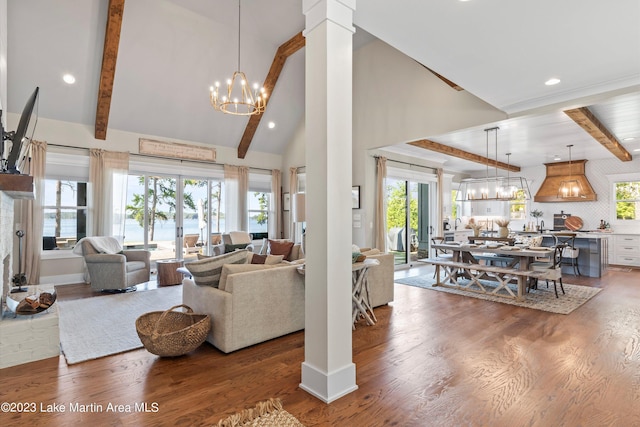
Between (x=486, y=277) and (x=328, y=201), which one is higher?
(x=328, y=201)

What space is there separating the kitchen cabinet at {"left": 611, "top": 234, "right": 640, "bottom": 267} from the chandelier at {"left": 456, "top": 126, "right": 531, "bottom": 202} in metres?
2.20

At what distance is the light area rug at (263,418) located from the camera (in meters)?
1.95

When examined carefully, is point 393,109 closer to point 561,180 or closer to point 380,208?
point 380,208

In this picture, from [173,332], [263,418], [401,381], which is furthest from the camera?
[173,332]

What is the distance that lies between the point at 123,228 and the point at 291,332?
189 inches

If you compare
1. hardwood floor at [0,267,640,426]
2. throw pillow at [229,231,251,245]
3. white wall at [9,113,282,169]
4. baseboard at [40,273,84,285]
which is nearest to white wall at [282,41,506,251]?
throw pillow at [229,231,251,245]

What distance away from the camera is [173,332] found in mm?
2783

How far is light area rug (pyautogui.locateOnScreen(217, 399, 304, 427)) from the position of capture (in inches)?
76.7

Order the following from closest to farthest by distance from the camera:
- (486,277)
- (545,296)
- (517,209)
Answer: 1. (545,296)
2. (486,277)
3. (517,209)

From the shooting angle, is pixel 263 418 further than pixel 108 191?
No

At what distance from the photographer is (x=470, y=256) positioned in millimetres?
6242

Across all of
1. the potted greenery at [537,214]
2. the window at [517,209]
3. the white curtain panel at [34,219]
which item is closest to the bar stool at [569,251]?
the potted greenery at [537,214]

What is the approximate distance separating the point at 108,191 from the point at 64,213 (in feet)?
2.77

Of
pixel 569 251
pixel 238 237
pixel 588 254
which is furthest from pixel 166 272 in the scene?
pixel 588 254
